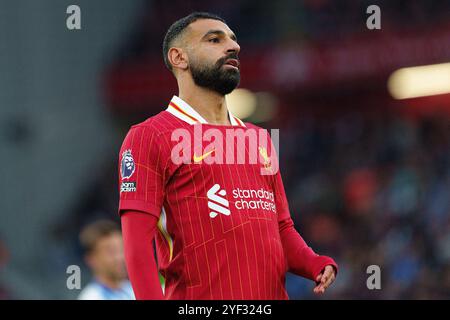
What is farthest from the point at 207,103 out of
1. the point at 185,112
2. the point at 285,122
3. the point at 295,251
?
the point at 285,122

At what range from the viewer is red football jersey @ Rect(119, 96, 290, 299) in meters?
3.93

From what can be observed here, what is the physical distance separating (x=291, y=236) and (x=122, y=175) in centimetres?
79

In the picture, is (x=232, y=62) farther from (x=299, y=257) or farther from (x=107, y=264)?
(x=107, y=264)

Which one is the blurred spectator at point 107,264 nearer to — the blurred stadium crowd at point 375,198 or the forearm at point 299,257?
the forearm at point 299,257

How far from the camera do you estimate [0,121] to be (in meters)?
16.8

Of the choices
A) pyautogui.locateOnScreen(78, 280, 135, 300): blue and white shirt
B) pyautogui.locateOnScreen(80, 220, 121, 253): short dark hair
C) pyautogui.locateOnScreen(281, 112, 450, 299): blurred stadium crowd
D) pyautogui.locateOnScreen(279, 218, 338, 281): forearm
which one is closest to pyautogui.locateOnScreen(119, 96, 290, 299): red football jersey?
pyautogui.locateOnScreen(279, 218, 338, 281): forearm

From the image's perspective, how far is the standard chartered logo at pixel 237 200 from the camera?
3.98 metres

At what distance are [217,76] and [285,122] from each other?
1161 cm

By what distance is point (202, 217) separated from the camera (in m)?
3.95

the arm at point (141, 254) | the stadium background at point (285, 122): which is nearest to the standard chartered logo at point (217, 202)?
the arm at point (141, 254)

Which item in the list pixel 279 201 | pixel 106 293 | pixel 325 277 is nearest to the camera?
pixel 325 277

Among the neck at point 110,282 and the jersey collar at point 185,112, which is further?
the neck at point 110,282

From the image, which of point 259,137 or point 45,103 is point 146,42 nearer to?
point 45,103

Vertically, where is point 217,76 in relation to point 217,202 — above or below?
above
